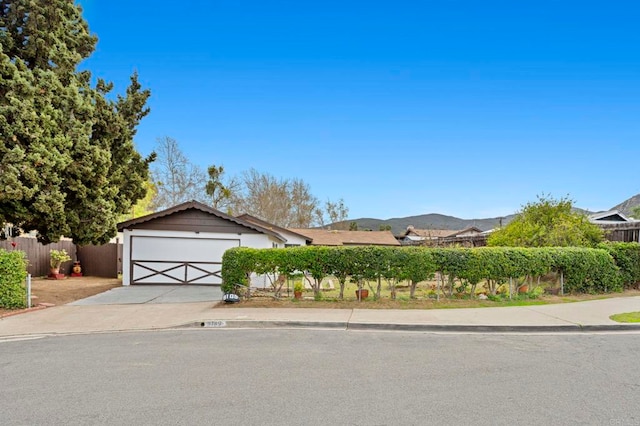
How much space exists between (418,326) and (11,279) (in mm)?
9935

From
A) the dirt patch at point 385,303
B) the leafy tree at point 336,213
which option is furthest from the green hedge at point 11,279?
the leafy tree at point 336,213

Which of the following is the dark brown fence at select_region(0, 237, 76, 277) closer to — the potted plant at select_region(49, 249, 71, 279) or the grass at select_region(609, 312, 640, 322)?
the potted plant at select_region(49, 249, 71, 279)

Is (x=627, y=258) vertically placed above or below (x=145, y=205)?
below

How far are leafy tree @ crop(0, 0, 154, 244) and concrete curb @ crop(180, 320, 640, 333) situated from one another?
607cm

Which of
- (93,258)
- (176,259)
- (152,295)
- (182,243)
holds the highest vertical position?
(182,243)

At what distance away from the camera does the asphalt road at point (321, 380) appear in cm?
368

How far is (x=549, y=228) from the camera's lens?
47.2 ft

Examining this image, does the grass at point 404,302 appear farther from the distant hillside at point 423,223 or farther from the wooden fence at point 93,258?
the distant hillside at point 423,223

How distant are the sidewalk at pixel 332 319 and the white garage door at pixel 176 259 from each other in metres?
5.98

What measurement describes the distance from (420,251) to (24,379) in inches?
342

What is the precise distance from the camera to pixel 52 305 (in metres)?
11.0

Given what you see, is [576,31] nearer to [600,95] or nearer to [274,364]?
[600,95]

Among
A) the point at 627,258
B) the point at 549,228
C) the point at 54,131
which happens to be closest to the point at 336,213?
the point at 549,228

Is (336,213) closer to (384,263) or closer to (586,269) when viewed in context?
(586,269)
